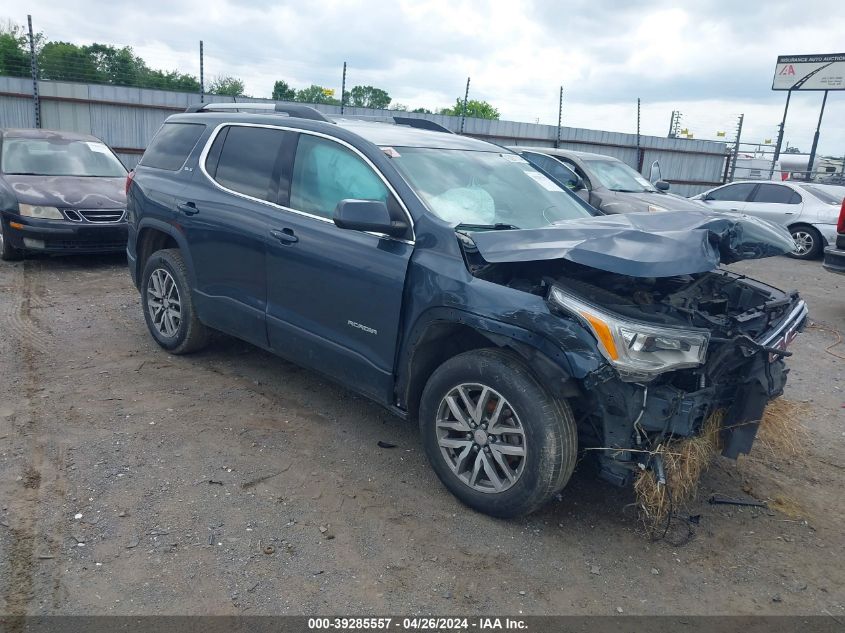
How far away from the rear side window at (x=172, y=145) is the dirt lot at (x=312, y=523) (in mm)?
1689

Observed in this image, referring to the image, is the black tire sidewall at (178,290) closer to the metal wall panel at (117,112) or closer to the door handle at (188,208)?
the door handle at (188,208)

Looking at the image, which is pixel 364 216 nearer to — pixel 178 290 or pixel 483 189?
pixel 483 189

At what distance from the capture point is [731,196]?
44.9 ft

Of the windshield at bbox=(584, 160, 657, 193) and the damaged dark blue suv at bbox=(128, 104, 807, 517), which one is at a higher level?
the windshield at bbox=(584, 160, 657, 193)

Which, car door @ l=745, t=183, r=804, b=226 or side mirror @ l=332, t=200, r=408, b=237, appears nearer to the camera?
side mirror @ l=332, t=200, r=408, b=237

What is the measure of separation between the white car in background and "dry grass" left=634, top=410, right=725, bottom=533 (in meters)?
9.84

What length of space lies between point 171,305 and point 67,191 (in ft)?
13.1

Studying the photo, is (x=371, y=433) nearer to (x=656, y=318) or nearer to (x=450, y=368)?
(x=450, y=368)

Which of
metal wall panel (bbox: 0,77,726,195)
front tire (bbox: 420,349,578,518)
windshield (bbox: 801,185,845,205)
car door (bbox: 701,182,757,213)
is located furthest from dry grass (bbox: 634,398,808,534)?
car door (bbox: 701,182,757,213)

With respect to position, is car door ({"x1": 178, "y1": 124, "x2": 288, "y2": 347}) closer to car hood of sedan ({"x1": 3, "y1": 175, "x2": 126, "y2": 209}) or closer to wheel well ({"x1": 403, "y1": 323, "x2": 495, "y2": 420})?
wheel well ({"x1": 403, "y1": 323, "x2": 495, "y2": 420})

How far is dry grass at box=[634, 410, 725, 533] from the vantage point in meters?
3.14

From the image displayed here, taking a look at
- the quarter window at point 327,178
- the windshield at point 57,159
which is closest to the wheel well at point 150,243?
the quarter window at point 327,178

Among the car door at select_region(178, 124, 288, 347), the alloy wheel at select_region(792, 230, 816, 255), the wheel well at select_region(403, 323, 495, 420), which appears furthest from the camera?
the alloy wheel at select_region(792, 230, 816, 255)

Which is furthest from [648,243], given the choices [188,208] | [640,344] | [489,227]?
[188,208]
